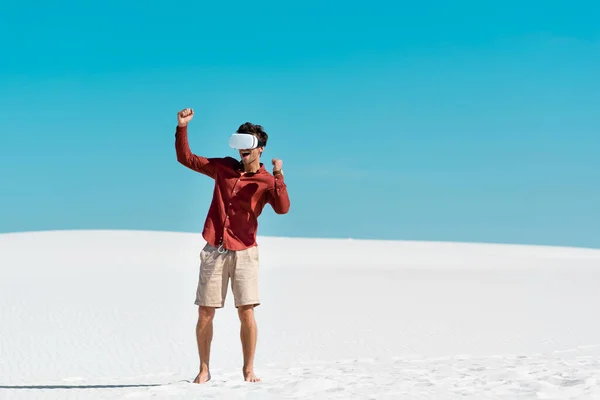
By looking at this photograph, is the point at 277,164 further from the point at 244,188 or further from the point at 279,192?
the point at 244,188

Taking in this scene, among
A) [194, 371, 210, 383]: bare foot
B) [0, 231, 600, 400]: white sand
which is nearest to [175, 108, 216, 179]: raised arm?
[194, 371, 210, 383]: bare foot

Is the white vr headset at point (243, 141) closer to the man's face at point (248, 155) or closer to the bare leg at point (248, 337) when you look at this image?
the man's face at point (248, 155)

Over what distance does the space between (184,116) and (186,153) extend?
0.96 feet

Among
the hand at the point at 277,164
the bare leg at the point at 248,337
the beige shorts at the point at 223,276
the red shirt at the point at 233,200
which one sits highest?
the hand at the point at 277,164

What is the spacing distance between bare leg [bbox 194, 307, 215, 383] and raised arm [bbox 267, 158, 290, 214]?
997mm

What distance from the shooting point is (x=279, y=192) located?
6.05 metres

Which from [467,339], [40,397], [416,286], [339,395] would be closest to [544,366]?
[339,395]

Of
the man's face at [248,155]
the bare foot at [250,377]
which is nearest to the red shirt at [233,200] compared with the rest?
the man's face at [248,155]

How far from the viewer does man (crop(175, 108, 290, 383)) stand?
6152 mm

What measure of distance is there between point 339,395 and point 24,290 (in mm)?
8590

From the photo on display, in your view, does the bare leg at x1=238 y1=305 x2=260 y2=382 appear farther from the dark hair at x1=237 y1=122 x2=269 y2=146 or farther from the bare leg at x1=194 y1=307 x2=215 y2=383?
the dark hair at x1=237 y1=122 x2=269 y2=146

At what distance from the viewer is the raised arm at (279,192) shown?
6055mm

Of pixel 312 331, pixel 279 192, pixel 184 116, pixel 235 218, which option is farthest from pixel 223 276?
pixel 312 331

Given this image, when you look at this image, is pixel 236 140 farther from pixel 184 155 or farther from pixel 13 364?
pixel 13 364
